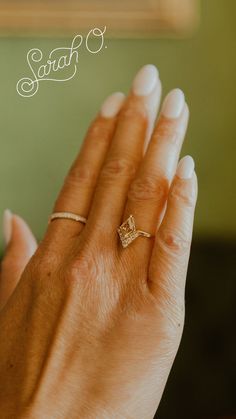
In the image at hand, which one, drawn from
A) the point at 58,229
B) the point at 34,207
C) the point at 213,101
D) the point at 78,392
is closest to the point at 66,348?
the point at 78,392

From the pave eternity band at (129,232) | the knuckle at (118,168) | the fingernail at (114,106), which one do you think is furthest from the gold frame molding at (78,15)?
the pave eternity band at (129,232)

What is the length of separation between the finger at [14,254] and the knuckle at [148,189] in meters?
0.25

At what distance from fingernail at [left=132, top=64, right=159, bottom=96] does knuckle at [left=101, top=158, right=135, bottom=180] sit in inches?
3.7

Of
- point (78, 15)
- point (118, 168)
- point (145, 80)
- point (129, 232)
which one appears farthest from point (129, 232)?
point (78, 15)

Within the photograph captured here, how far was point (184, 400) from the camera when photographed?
1336 millimetres

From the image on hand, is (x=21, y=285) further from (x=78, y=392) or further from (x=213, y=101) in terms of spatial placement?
(x=213, y=101)

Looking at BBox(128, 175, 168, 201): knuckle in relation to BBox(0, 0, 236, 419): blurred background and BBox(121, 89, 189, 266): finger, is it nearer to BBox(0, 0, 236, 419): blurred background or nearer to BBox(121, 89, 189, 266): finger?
BBox(121, 89, 189, 266): finger

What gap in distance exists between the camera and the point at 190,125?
1345 millimetres

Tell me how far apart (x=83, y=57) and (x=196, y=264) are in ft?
1.64

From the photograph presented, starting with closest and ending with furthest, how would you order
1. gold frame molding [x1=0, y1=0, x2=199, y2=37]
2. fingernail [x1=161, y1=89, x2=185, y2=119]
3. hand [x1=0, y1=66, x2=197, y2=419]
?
hand [x1=0, y1=66, x2=197, y2=419], fingernail [x1=161, y1=89, x2=185, y2=119], gold frame molding [x1=0, y1=0, x2=199, y2=37]

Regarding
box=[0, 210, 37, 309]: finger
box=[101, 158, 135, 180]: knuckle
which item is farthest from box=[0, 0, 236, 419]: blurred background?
box=[101, 158, 135, 180]: knuckle

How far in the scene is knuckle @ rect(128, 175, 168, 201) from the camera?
2.19ft

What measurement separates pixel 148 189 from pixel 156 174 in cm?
3

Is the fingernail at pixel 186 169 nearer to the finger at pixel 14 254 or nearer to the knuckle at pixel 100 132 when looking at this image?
the knuckle at pixel 100 132
